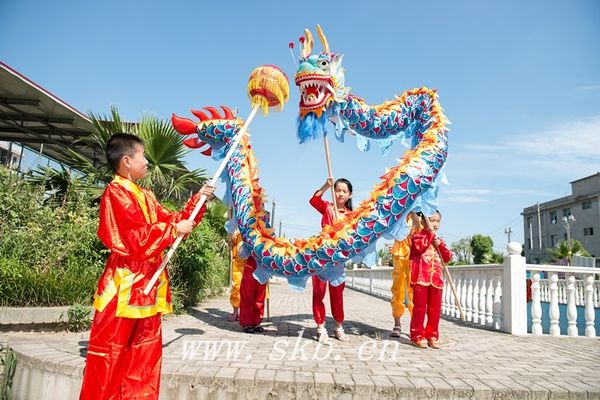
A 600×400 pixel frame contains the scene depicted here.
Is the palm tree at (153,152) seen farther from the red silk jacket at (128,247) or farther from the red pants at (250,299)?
the red silk jacket at (128,247)

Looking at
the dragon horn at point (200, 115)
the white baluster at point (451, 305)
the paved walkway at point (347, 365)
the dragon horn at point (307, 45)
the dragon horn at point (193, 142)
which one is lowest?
the paved walkway at point (347, 365)

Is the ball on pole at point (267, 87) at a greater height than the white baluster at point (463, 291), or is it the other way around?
the ball on pole at point (267, 87)

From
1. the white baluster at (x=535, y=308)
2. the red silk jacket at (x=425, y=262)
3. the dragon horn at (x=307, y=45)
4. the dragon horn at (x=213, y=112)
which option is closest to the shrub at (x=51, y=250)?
the dragon horn at (x=213, y=112)

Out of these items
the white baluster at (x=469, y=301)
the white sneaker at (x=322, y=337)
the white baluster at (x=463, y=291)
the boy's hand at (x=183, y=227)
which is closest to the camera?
the boy's hand at (x=183, y=227)

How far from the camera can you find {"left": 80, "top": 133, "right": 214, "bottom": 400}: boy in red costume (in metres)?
2.38

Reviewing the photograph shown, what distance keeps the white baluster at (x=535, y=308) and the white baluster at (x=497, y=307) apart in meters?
0.45

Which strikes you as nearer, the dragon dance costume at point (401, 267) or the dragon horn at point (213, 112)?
the dragon horn at point (213, 112)

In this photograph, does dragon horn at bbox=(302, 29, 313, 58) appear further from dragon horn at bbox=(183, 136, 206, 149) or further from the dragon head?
dragon horn at bbox=(183, 136, 206, 149)

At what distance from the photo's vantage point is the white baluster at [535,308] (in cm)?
603

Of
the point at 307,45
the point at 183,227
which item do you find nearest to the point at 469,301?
the point at 307,45

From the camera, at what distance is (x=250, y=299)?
5609 mm

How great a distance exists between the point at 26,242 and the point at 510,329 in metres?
7.03

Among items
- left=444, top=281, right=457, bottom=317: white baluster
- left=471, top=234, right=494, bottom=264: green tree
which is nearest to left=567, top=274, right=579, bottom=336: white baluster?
left=444, top=281, right=457, bottom=317: white baluster

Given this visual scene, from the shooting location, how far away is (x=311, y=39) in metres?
5.07
